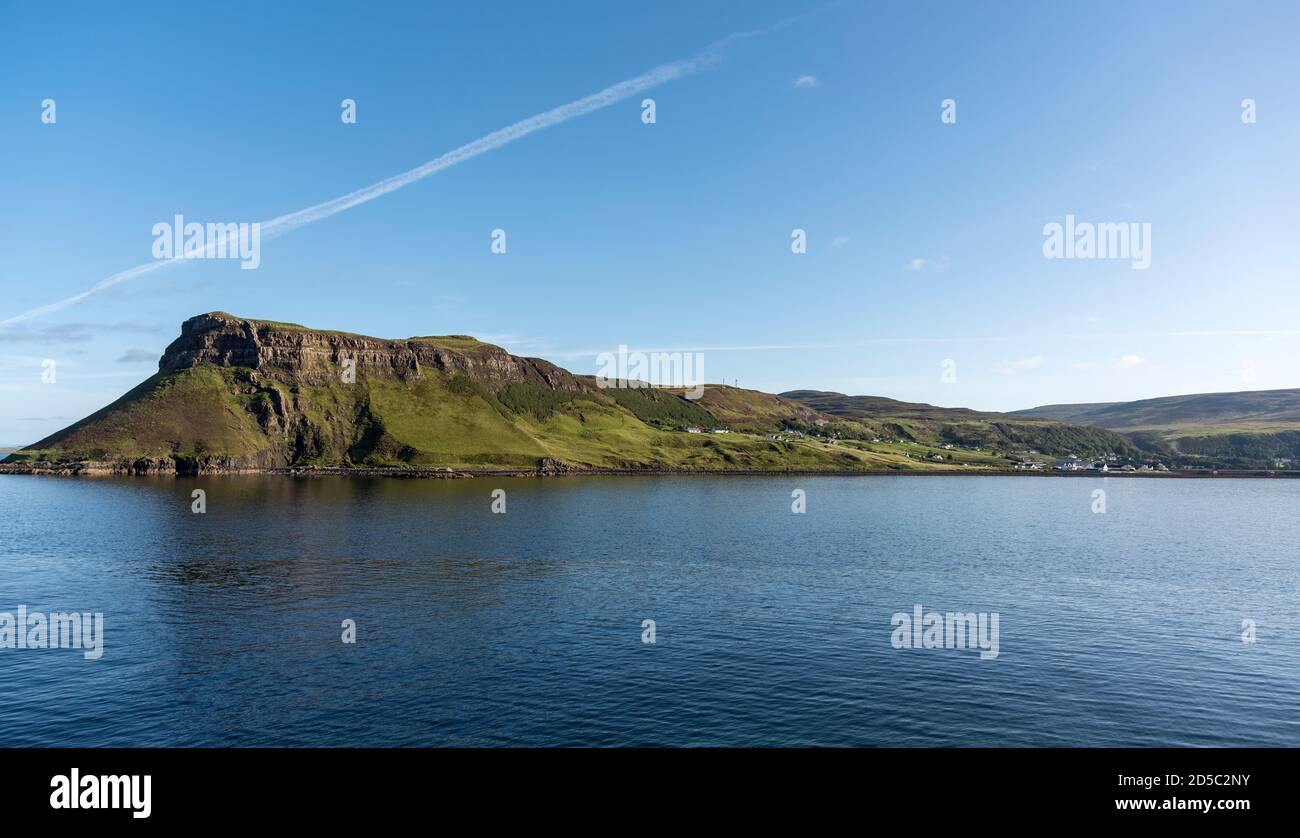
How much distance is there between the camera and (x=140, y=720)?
47.7m

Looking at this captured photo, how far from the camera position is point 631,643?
66.4 meters

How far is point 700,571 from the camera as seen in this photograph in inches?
4149

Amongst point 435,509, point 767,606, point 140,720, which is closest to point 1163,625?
point 767,606

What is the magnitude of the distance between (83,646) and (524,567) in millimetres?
54469

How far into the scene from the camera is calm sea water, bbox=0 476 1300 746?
4741 cm

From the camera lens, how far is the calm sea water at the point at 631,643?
47.4 metres
